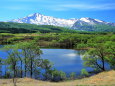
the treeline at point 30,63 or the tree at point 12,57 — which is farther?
the treeline at point 30,63

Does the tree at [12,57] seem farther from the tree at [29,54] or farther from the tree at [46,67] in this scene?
the tree at [46,67]

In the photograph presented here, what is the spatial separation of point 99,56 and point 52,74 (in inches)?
786

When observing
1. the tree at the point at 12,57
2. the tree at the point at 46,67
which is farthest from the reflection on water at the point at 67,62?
the tree at the point at 12,57

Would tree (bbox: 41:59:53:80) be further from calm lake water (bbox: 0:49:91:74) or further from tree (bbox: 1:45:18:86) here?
calm lake water (bbox: 0:49:91:74)

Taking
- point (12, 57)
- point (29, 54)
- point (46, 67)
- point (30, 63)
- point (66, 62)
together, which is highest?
point (29, 54)

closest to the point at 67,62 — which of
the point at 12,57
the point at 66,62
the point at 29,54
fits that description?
the point at 66,62

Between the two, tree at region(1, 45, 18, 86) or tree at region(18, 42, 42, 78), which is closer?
tree at region(1, 45, 18, 86)

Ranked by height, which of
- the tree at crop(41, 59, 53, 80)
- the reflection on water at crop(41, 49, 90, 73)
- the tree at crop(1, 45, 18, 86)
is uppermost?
the tree at crop(1, 45, 18, 86)

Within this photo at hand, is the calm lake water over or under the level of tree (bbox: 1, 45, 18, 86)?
under

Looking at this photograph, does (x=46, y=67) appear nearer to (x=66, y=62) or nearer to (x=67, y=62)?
(x=66, y=62)

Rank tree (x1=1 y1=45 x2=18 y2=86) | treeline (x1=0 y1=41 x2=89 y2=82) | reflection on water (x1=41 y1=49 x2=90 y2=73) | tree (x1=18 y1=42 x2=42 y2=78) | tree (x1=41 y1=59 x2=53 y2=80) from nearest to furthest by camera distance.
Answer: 1. tree (x1=1 y1=45 x2=18 y2=86)
2. treeline (x1=0 y1=41 x2=89 y2=82)
3. tree (x1=41 y1=59 x2=53 y2=80)
4. tree (x1=18 y1=42 x2=42 y2=78)
5. reflection on water (x1=41 y1=49 x2=90 y2=73)

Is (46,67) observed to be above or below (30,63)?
below

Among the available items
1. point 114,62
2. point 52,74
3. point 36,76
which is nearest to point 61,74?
point 52,74

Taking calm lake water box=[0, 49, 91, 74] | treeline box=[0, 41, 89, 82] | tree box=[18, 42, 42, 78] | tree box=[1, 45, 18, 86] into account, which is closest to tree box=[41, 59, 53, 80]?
treeline box=[0, 41, 89, 82]
